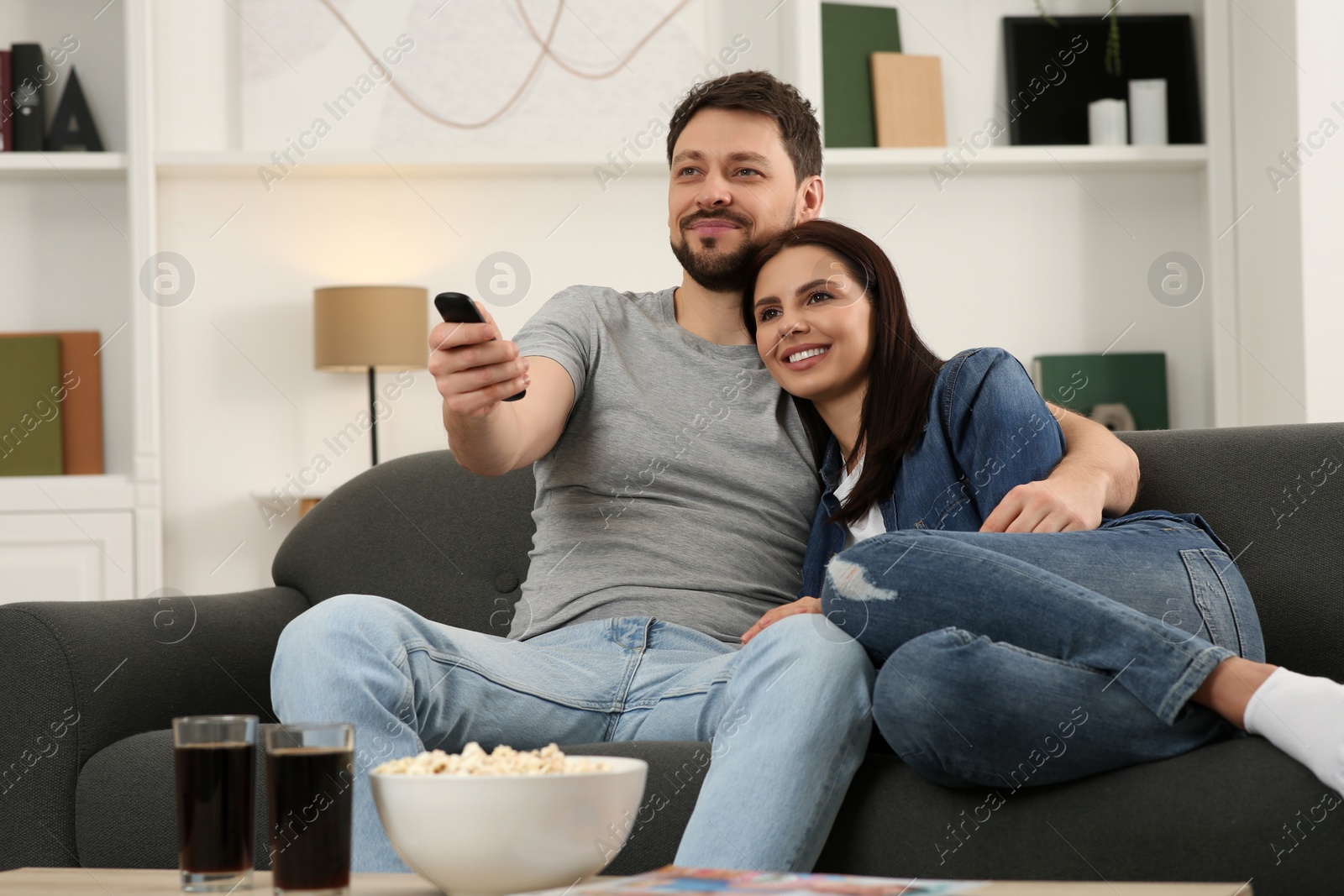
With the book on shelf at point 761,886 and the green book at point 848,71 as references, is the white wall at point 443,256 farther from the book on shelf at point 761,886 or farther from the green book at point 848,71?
the book on shelf at point 761,886

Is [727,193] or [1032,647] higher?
[727,193]

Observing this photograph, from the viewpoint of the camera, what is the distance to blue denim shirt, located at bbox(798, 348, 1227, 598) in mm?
1483

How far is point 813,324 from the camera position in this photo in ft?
5.41

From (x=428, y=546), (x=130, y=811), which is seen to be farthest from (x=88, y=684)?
(x=428, y=546)

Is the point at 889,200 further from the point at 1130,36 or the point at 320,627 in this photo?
the point at 320,627

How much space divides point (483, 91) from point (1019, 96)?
160cm

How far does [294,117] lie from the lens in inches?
141

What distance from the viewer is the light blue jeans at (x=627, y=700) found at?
1.06m

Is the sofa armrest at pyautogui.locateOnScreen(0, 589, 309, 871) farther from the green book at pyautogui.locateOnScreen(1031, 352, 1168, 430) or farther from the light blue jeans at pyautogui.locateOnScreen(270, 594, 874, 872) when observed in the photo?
the green book at pyautogui.locateOnScreen(1031, 352, 1168, 430)

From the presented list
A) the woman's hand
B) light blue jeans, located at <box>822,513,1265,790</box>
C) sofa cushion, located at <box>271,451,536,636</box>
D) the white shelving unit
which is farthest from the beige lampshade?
light blue jeans, located at <box>822,513,1265,790</box>

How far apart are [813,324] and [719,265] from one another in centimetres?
Result: 19

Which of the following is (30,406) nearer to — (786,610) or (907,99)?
(907,99)

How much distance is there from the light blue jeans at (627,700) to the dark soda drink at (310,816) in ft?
0.89

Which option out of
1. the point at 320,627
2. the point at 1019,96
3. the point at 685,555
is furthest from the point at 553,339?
the point at 1019,96
